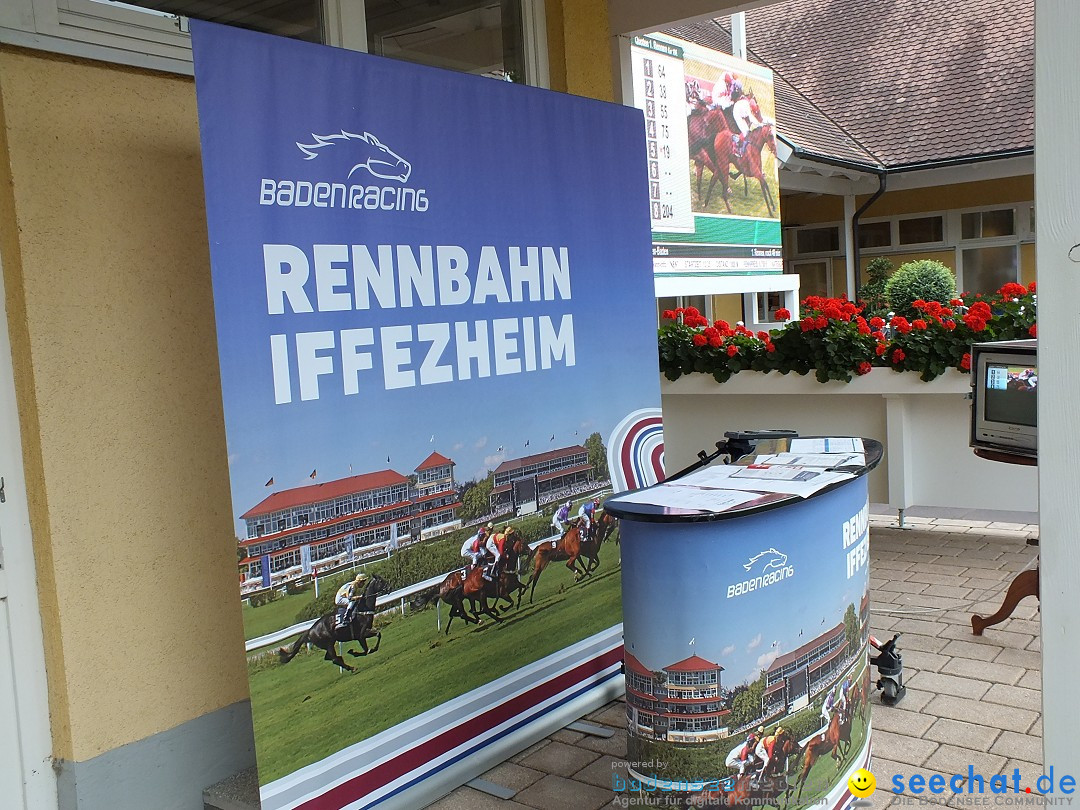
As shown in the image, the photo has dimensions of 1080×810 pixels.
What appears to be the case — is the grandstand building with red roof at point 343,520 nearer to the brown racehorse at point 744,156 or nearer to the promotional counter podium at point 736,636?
the promotional counter podium at point 736,636

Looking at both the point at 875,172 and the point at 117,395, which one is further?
the point at 875,172

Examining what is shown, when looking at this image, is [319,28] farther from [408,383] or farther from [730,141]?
[730,141]

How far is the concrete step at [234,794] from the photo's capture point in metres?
3.31

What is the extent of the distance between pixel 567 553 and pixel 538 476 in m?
0.40

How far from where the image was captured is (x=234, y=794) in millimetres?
3387

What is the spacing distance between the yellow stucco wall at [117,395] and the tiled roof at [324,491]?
526 millimetres

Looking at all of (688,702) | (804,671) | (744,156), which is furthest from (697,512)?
(744,156)

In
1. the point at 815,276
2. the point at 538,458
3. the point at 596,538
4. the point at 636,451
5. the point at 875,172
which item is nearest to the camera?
the point at 538,458

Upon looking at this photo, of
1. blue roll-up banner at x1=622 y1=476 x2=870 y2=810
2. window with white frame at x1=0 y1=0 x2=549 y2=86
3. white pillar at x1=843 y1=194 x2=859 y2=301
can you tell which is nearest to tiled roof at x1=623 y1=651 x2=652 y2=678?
blue roll-up banner at x1=622 y1=476 x2=870 y2=810

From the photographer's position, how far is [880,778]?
11.5 ft

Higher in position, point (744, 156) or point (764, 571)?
point (744, 156)

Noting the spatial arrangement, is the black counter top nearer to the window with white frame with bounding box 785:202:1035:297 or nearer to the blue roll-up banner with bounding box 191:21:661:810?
the blue roll-up banner with bounding box 191:21:661:810

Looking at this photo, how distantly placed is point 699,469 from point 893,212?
55.6 feet

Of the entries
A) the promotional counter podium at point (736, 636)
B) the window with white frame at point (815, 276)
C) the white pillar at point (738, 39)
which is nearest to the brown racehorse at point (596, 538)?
the promotional counter podium at point (736, 636)
